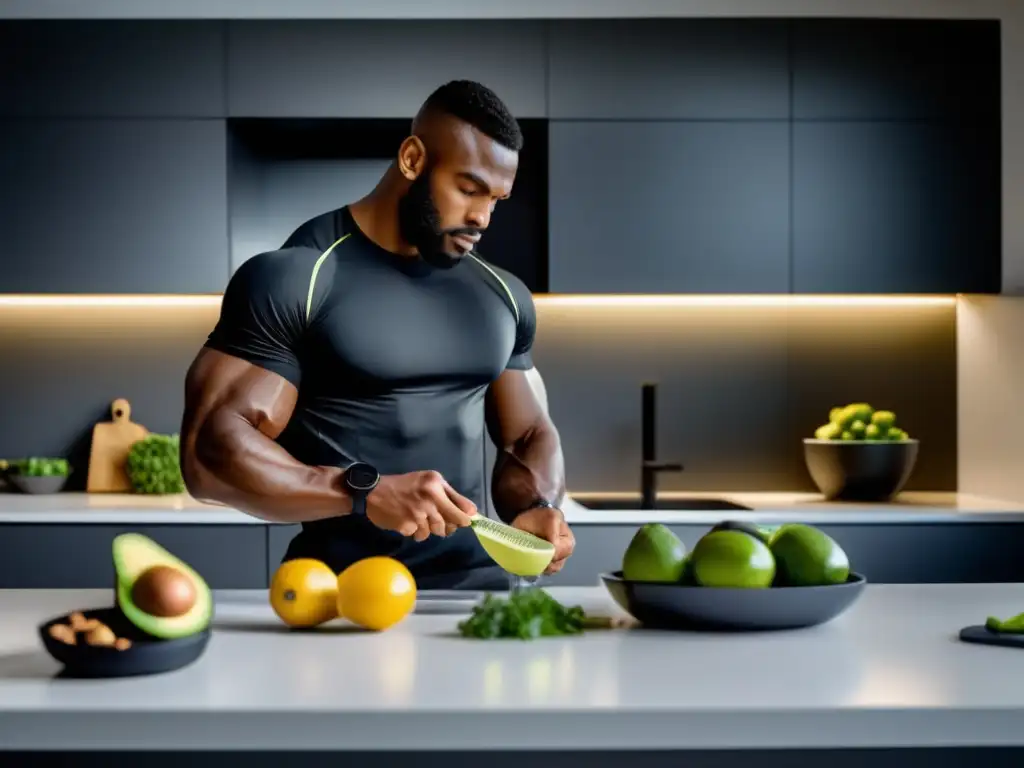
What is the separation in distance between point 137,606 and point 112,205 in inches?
97.6

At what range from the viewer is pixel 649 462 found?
370cm

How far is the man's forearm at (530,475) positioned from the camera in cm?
222

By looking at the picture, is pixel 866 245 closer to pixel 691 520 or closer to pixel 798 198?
pixel 798 198

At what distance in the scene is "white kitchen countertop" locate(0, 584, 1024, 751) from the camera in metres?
1.15

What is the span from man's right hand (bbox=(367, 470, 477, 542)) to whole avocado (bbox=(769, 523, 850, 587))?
1.32 feet

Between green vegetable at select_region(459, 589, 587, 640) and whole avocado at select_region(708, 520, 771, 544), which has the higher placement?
whole avocado at select_region(708, 520, 771, 544)

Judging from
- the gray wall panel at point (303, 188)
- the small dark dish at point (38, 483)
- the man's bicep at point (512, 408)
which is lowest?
the small dark dish at point (38, 483)

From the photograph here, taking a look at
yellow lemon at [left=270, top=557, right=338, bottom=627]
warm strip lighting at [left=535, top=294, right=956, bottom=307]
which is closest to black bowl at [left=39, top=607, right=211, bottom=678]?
yellow lemon at [left=270, top=557, right=338, bottom=627]

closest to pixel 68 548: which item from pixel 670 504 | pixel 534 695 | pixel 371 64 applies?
pixel 371 64

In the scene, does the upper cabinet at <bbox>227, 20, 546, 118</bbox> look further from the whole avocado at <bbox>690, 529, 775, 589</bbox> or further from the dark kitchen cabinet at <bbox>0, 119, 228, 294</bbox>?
the whole avocado at <bbox>690, 529, 775, 589</bbox>

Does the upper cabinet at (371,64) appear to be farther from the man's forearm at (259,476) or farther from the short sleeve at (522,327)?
the man's forearm at (259,476)

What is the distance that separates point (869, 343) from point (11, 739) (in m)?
3.28

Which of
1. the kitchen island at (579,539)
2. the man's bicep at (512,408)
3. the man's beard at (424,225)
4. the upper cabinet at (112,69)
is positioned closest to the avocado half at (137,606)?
the man's beard at (424,225)

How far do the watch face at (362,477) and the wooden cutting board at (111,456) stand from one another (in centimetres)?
216
